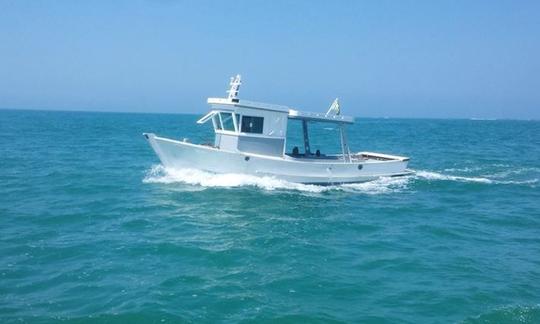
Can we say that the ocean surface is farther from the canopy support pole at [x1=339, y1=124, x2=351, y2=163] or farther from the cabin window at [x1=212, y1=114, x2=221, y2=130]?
the cabin window at [x1=212, y1=114, x2=221, y2=130]

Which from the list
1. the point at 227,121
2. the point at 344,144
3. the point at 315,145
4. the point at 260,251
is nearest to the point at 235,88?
the point at 227,121

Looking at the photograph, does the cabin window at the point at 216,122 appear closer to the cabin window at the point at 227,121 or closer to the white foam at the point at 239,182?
the cabin window at the point at 227,121

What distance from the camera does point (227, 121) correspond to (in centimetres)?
2498

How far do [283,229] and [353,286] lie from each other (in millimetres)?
5714

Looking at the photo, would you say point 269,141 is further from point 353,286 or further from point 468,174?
point 468,174

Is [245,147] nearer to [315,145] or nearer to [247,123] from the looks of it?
[247,123]

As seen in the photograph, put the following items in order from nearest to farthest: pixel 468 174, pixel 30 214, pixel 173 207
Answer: pixel 30 214, pixel 173 207, pixel 468 174

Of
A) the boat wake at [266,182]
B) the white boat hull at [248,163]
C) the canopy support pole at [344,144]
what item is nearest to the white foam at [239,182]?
the boat wake at [266,182]

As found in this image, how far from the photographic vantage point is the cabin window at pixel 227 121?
2488cm

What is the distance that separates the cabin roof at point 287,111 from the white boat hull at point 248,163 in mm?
2349

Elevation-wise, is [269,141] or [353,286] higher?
[269,141]

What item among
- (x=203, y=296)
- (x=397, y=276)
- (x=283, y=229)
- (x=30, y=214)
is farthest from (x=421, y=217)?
(x=30, y=214)

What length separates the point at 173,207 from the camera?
20.8 metres

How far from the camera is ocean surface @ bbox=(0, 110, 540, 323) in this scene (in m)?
11.0
